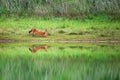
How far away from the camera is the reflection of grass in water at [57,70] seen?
14883 millimetres

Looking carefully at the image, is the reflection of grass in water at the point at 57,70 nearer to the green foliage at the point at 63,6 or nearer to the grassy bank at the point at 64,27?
the grassy bank at the point at 64,27

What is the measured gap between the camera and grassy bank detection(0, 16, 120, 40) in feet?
118

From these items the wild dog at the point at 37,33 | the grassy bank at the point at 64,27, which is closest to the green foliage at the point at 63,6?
the grassy bank at the point at 64,27

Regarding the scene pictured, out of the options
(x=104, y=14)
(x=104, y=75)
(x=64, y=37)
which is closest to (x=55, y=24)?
(x=64, y=37)

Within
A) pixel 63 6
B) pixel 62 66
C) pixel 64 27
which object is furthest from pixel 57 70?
pixel 63 6

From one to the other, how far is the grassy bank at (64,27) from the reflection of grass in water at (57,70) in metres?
16.4

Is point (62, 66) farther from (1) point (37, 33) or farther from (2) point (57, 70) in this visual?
(1) point (37, 33)

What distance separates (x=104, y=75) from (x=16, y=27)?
23149mm

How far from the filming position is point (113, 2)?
42.8 metres

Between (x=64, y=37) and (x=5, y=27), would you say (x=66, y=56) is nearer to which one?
(x=64, y=37)

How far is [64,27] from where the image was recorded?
3784 cm

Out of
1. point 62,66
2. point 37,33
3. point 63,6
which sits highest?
point 63,6

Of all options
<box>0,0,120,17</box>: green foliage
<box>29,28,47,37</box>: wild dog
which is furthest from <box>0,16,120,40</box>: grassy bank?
<box>0,0,120,17</box>: green foliage

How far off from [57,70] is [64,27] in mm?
21580
